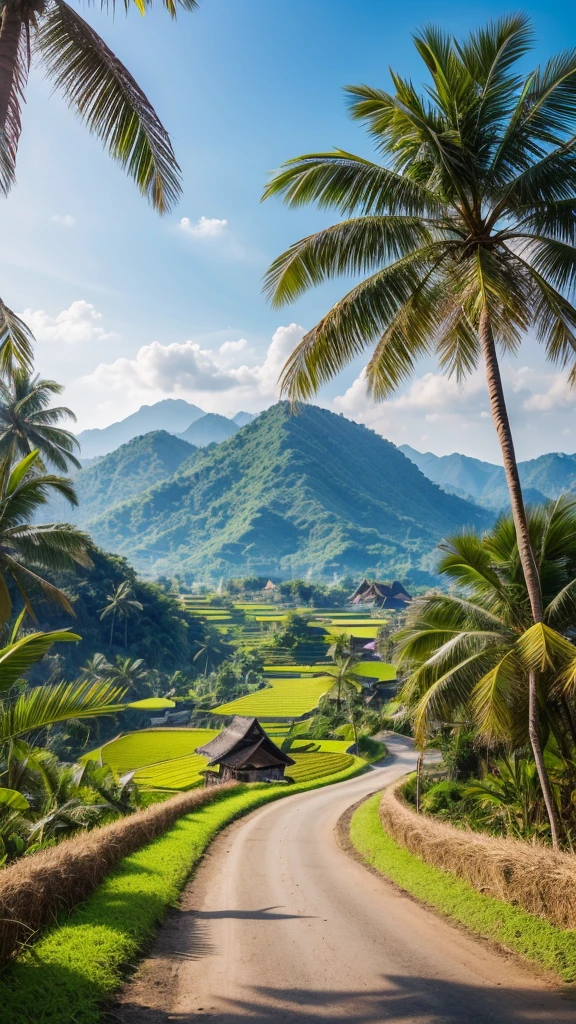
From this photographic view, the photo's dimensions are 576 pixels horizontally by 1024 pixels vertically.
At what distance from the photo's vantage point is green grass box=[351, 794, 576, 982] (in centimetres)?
549

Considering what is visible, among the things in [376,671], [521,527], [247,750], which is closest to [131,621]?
[376,671]

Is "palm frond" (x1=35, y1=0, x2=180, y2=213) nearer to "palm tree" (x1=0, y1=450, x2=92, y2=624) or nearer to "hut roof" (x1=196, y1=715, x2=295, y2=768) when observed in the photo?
"palm tree" (x1=0, y1=450, x2=92, y2=624)

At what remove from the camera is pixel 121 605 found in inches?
2714

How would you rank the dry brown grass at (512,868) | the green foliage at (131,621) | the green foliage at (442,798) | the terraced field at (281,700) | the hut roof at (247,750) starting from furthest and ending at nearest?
1. the green foliage at (131,621)
2. the terraced field at (281,700)
3. the hut roof at (247,750)
4. the green foliage at (442,798)
5. the dry brown grass at (512,868)

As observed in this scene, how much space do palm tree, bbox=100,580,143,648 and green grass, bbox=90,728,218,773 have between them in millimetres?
20974

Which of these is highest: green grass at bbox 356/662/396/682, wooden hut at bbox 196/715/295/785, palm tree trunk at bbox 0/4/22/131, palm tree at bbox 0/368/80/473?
palm tree at bbox 0/368/80/473

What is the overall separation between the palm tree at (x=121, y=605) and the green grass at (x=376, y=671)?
25173 millimetres

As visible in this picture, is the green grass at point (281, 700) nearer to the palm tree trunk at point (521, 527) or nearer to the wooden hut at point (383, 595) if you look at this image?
the palm tree trunk at point (521, 527)

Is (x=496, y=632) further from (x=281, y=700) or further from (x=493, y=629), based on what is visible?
(x=281, y=700)

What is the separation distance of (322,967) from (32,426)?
30169 mm

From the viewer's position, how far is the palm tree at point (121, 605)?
6700 centimetres

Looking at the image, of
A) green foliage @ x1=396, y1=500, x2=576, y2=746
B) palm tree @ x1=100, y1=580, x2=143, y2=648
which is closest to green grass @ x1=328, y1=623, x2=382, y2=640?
palm tree @ x1=100, y1=580, x2=143, y2=648

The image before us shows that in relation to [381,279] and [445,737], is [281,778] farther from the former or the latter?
[381,279]

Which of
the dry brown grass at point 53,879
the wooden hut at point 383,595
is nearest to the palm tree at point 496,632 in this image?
the dry brown grass at point 53,879
